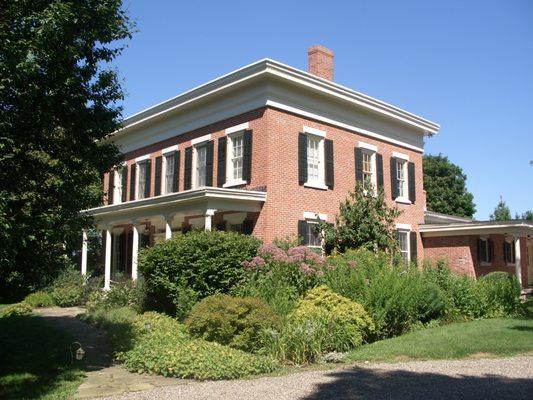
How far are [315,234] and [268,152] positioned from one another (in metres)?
3.29

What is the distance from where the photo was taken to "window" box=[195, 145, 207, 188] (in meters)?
19.7

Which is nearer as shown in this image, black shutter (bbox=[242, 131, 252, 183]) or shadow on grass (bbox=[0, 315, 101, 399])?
shadow on grass (bbox=[0, 315, 101, 399])

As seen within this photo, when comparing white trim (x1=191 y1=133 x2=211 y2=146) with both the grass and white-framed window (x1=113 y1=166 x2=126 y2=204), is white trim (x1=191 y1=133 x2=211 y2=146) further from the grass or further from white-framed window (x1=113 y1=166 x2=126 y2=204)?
the grass

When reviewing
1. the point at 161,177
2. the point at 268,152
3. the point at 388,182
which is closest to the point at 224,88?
the point at 268,152

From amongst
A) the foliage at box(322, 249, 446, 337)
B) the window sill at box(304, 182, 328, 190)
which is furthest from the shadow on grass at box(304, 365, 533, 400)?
the window sill at box(304, 182, 328, 190)

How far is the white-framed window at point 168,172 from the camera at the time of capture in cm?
2153

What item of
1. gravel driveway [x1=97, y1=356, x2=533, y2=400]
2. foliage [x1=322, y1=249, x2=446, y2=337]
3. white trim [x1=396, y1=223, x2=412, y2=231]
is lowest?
gravel driveway [x1=97, y1=356, x2=533, y2=400]

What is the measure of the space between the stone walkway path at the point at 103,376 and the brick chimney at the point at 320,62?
12.4 metres

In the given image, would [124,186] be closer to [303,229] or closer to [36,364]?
[303,229]

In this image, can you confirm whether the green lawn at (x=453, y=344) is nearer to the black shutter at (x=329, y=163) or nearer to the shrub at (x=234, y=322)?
the shrub at (x=234, y=322)

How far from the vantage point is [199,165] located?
1998 centimetres

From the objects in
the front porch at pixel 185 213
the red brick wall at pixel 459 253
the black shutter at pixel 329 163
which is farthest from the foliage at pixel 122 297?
the red brick wall at pixel 459 253

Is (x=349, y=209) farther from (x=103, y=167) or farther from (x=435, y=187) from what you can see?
(x=435, y=187)

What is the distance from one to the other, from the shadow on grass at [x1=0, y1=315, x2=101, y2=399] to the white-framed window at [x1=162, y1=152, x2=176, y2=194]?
9.10 metres
